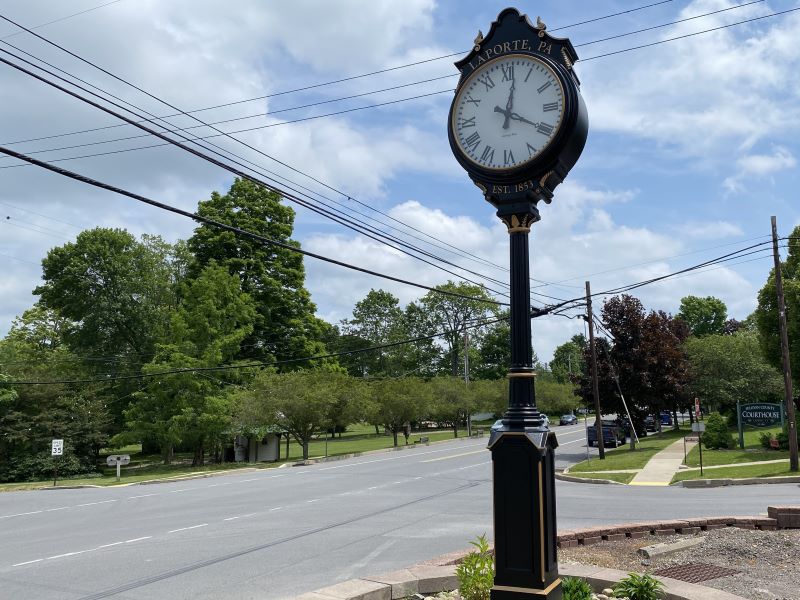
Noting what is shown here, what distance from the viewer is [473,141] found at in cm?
620

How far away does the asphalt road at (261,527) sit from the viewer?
9.14 meters

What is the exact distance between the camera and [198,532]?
524 inches

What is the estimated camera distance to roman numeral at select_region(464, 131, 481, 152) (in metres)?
6.17

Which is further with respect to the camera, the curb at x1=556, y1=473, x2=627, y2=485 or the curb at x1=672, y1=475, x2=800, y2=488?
the curb at x1=556, y1=473, x2=627, y2=485

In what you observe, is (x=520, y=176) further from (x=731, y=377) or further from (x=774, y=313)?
(x=731, y=377)

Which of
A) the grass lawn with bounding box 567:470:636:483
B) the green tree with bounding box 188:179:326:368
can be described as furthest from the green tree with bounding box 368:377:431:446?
the grass lawn with bounding box 567:470:636:483

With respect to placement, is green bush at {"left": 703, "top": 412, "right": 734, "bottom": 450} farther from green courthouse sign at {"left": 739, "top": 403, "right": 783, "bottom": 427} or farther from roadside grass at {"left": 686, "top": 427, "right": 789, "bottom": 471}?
green courthouse sign at {"left": 739, "top": 403, "right": 783, "bottom": 427}

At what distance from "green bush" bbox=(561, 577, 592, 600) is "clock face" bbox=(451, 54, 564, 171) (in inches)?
147

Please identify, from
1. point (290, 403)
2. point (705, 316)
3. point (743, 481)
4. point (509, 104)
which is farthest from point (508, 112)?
point (705, 316)

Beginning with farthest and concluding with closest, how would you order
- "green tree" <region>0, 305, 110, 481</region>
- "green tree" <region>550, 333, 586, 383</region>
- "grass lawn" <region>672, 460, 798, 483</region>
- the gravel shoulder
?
"green tree" <region>550, 333, 586, 383</region> → "green tree" <region>0, 305, 110, 481</region> → "grass lawn" <region>672, 460, 798, 483</region> → the gravel shoulder

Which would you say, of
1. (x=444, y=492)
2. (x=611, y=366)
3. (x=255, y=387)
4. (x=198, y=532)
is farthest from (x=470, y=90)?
(x=255, y=387)

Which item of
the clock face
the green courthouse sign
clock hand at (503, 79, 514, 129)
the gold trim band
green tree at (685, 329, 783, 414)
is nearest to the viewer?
the gold trim band

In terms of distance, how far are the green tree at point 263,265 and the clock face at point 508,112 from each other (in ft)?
132

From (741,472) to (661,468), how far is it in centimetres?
372
